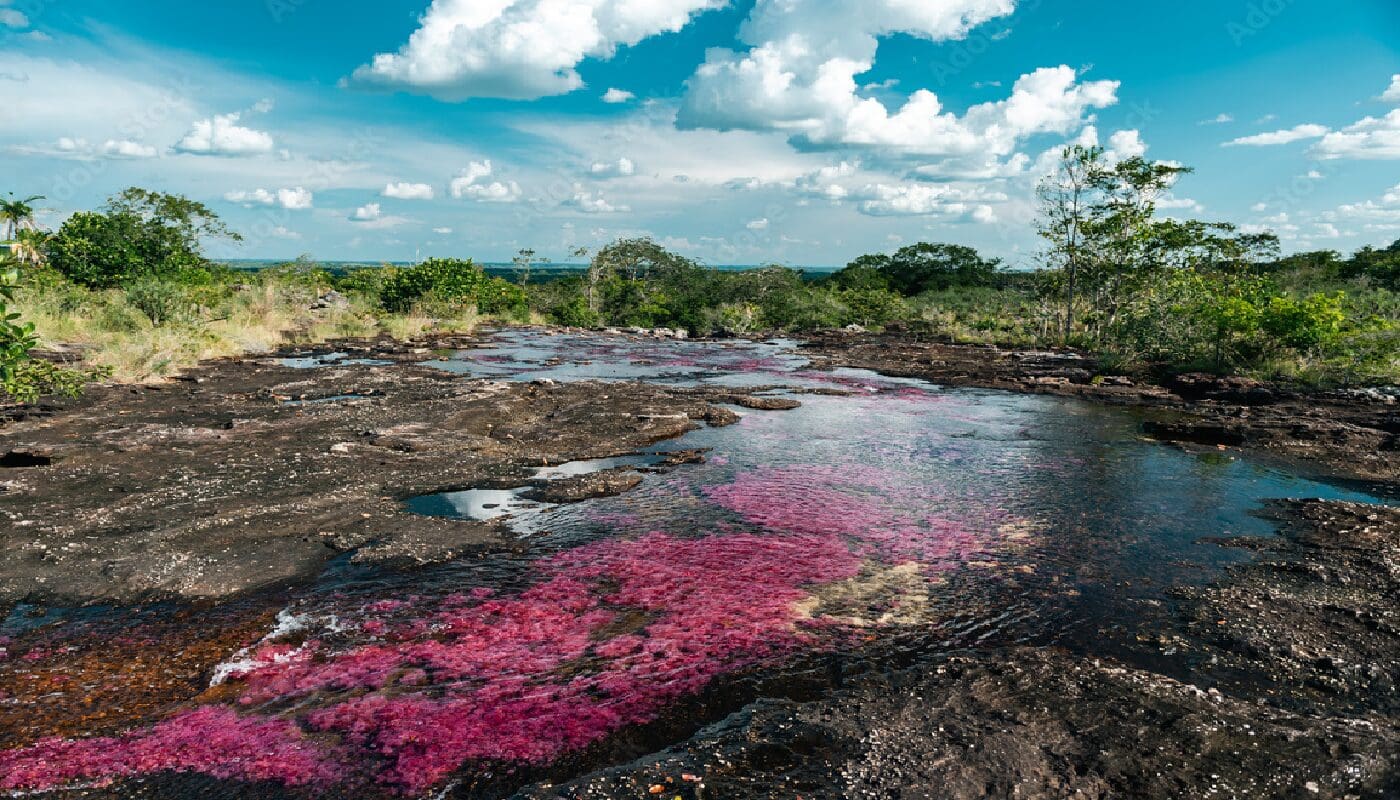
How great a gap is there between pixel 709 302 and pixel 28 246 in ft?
150

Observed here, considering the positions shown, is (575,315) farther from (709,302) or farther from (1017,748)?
(1017,748)

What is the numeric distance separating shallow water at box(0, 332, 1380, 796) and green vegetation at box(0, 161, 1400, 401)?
446cm

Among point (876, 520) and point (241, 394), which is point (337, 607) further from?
point (241, 394)

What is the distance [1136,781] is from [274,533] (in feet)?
27.4

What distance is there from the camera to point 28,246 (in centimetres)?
705

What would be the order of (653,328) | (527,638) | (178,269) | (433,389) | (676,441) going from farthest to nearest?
(653,328) < (178,269) < (433,389) < (676,441) < (527,638)

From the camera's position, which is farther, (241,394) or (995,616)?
(241,394)

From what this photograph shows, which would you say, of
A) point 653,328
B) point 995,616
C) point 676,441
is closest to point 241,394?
point 676,441

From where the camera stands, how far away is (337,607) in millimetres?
6445

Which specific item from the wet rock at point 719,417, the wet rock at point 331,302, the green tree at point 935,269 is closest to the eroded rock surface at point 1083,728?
the wet rock at point 719,417

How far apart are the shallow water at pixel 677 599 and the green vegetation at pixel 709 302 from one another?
4462mm

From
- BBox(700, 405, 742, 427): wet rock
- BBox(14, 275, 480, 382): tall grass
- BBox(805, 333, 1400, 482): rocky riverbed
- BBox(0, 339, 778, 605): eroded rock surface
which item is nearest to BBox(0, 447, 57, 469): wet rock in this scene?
BBox(0, 339, 778, 605): eroded rock surface

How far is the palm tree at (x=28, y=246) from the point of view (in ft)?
21.7

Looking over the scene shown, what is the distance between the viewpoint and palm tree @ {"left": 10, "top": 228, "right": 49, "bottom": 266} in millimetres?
6629
